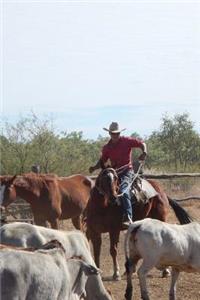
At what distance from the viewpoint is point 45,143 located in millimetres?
18922

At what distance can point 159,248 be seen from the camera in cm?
799

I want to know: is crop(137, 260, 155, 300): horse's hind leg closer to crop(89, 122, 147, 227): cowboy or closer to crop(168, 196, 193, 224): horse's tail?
crop(89, 122, 147, 227): cowboy

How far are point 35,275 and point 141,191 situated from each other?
235 inches

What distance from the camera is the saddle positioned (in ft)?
34.3

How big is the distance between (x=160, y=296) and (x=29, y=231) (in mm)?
2381

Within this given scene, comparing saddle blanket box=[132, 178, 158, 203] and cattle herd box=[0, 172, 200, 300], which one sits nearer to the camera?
cattle herd box=[0, 172, 200, 300]

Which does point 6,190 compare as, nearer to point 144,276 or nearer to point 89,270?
point 144,276

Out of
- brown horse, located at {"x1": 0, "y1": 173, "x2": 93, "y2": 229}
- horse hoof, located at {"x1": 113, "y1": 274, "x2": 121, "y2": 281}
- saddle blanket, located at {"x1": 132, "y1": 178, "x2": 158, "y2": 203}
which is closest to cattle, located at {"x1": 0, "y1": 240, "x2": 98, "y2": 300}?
horse hoof, located at {"x1": 113, "y1": 274, "x2": 121, "y2": 281}

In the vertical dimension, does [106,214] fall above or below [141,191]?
below

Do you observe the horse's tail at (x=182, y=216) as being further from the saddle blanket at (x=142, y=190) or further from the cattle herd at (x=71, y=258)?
the cattle herd at (x=71, y=258)

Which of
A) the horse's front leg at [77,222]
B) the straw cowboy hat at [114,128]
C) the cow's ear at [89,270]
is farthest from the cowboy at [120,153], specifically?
the cow's ear at [89,270]

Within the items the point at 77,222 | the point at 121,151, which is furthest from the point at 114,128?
the point at 77,222

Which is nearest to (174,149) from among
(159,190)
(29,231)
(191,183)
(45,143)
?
(191,183)

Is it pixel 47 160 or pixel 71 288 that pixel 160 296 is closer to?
pixel 71 288
